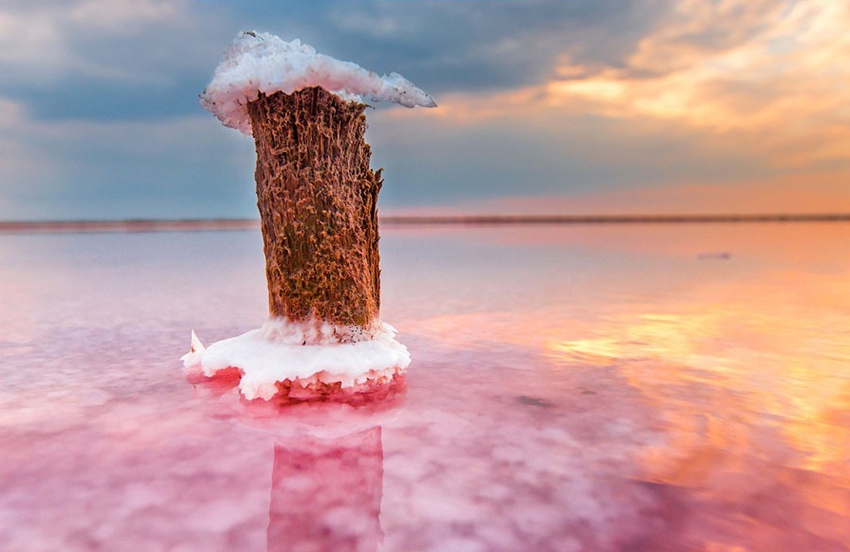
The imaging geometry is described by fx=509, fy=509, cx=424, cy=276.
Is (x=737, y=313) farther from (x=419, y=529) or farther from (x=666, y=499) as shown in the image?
(x=419, y=529)

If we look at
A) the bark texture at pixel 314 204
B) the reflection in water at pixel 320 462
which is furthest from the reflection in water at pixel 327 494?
the bark texture at pixel 314 204

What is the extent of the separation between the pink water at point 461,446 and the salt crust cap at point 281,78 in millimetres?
1493

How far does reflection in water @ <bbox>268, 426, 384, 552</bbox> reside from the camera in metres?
1.33

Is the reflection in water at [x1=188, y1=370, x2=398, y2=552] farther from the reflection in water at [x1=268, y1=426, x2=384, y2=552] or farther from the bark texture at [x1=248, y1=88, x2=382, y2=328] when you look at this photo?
the bark texture at [x1=248, y1=88, x2=382, y2=328]

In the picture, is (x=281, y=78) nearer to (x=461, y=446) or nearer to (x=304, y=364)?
(x=304, y=364)

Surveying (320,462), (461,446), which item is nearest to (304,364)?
(320,462)

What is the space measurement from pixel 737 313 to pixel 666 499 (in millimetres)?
3866

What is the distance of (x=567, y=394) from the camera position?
8.23 ft

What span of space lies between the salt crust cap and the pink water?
1493 millimetres

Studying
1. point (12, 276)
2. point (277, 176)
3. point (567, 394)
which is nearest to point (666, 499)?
point (567, 394)

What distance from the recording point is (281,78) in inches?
95.7

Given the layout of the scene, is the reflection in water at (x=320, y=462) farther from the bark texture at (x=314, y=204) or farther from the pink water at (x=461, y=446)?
the bark texture at (x=314, y=204)

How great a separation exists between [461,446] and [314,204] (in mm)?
1391

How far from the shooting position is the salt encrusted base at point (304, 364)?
241 cm
